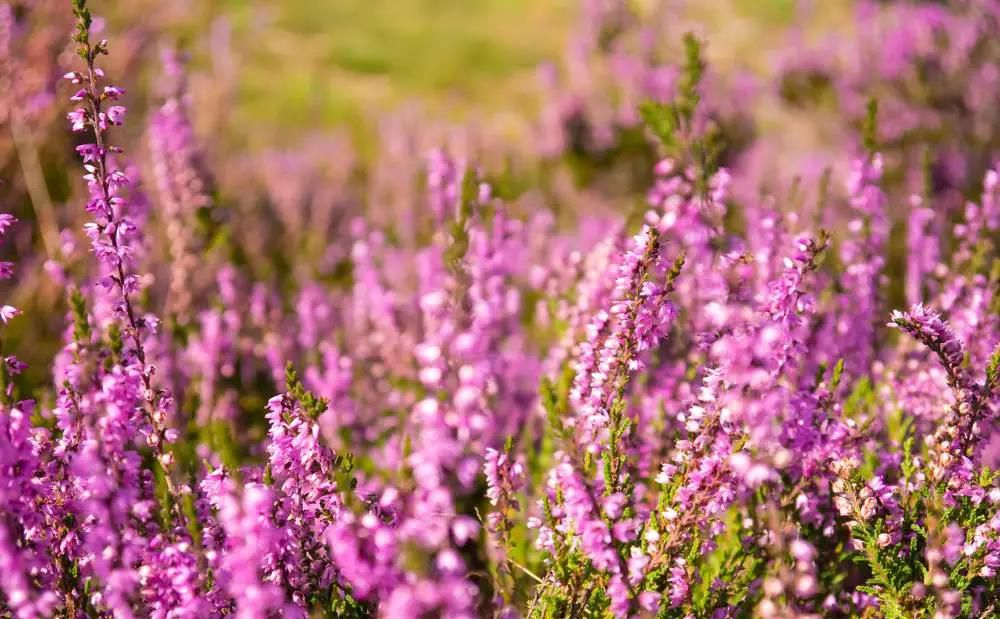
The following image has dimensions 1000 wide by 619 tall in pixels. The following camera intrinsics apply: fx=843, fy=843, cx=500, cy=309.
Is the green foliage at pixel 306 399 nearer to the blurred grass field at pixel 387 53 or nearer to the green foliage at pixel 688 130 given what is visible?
the green foliage at pixel 688 130

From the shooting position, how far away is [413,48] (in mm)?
15344

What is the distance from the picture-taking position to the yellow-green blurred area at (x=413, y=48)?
12672 millimetres

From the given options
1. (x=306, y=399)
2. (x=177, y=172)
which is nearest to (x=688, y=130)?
(x=306, y=399)

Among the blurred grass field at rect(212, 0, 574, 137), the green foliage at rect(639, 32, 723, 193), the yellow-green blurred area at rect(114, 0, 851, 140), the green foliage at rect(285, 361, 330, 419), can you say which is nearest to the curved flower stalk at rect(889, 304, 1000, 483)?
the green foliage at rect(639, 32, 723, 193)

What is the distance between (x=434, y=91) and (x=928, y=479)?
40.6 feet

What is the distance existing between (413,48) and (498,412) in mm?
12901

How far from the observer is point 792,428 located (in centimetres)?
213

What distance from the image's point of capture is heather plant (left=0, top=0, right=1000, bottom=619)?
5.85ft

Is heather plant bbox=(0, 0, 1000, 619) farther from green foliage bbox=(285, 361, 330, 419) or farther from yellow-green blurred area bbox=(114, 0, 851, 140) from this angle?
yellow-green blurred area bbox=(114, 0, 851, 140)

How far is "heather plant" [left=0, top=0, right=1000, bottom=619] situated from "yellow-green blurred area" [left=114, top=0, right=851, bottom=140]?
267 inches

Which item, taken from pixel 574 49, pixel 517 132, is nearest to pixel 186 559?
pixel 574 49

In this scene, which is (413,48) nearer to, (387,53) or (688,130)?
(387,53)

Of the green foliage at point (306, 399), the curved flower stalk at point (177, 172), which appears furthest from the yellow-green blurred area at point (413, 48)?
the green foliage at point (306, 399)

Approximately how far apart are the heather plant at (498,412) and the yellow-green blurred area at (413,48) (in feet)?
22.2
